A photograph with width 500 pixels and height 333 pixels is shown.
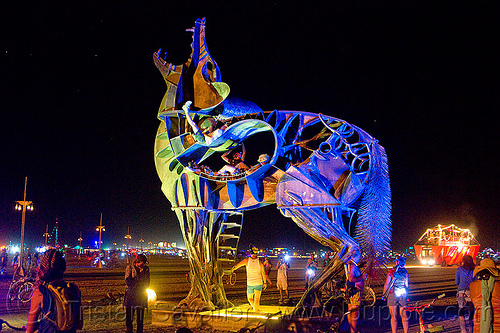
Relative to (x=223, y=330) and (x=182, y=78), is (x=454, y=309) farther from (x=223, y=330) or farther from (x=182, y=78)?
(x=182, y=78)

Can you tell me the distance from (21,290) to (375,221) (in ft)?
39.6

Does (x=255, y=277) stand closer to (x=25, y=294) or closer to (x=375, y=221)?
(x=375, y=221)

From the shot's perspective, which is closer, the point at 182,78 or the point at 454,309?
the point at 182,78

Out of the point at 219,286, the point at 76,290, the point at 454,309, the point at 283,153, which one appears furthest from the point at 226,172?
the point at 454,309

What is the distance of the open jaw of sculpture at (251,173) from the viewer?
32.7 feet

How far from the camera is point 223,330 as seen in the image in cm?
1036

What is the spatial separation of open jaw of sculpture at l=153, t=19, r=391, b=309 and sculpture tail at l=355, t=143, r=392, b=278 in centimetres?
2

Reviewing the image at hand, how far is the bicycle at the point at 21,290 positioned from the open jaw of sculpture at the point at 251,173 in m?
6.67

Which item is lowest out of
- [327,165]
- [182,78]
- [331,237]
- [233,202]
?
[331,237]

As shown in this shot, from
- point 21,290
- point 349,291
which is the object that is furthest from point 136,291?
point 21,290

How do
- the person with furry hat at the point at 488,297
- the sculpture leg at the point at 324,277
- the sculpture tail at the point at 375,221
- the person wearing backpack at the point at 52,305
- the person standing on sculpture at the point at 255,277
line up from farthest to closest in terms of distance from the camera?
1. the person standing on sculpture at the point at 255,277
2. the sculpture leg at the point at 324,277
3. the sculpture tail at the point at 375,221
4. the person with furry hat at the point at 488,297
5. the person wearing backpack at the point at 52,305

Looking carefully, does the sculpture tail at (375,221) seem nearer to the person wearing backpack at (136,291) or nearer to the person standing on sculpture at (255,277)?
the person standing on sculpture at (255,277)

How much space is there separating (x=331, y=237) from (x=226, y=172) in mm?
2955

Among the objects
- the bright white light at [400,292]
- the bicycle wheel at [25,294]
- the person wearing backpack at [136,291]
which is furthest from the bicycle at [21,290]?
the bright white light at [400,292]
